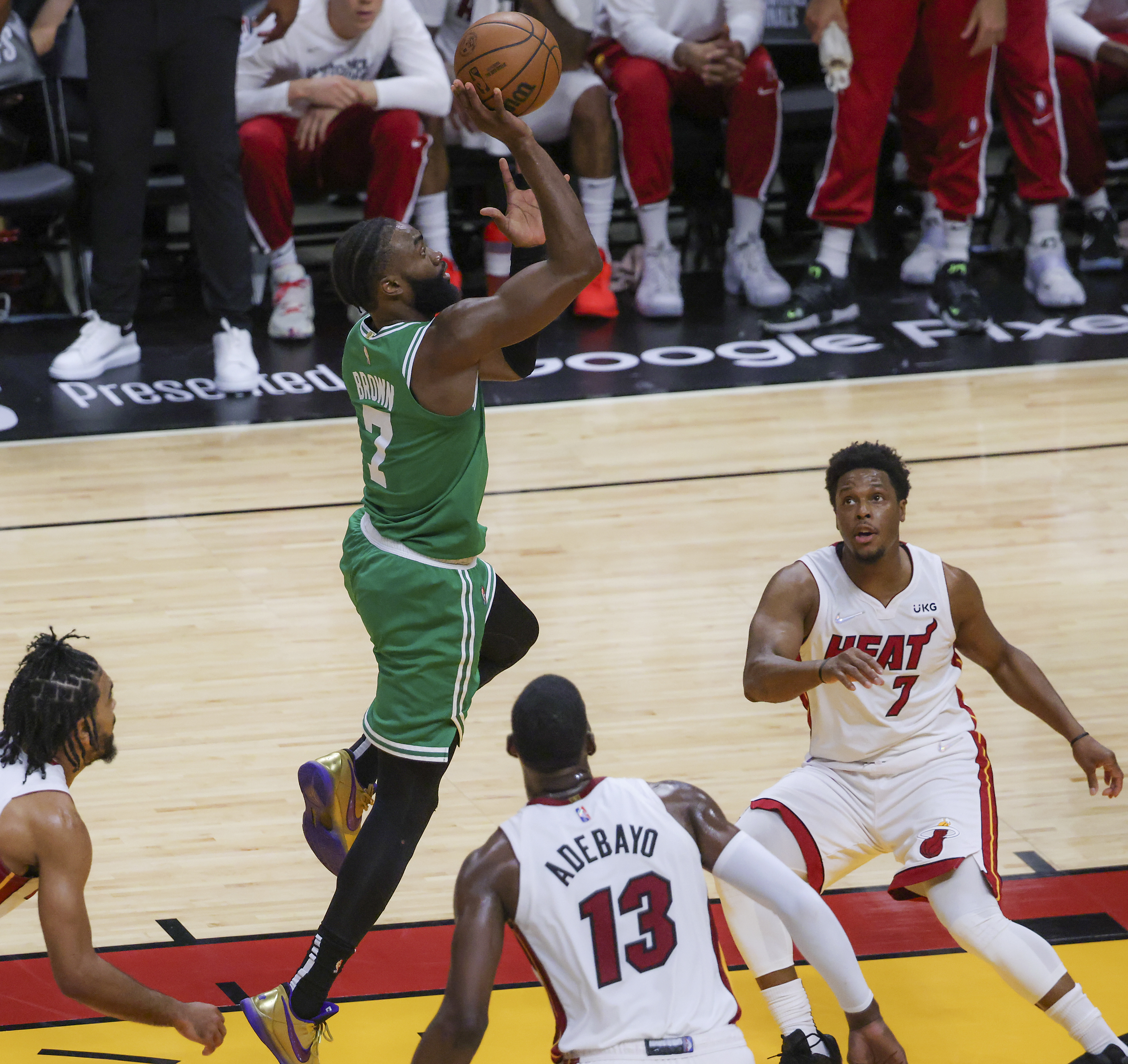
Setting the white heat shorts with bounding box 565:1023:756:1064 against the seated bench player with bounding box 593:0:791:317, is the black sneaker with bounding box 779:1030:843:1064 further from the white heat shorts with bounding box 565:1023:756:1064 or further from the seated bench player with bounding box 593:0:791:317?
the seated bench player with bounding box 593:0:791:317

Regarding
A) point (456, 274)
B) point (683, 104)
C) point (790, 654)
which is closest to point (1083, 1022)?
point (790, 654)

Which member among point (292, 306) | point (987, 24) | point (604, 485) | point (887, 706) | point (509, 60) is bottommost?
point (604, 485)

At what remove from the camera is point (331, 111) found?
25.8 ft

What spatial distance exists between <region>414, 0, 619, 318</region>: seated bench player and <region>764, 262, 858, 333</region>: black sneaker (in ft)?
2.84

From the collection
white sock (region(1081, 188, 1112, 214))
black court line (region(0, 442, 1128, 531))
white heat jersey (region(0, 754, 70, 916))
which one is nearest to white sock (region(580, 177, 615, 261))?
black court line (region(0, 442, 1128, 531))

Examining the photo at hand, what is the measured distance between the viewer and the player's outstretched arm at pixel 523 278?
3.12 meters

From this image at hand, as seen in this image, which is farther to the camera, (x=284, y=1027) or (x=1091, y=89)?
(x=1091, y=89)

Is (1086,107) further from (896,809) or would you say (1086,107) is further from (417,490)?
(417,490)

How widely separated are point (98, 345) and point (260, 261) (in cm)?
157

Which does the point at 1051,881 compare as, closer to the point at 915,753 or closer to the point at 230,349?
the point at 915,753

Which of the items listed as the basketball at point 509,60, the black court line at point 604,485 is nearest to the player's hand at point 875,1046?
the basketball at point 509,60

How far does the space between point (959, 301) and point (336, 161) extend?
3.15 metres

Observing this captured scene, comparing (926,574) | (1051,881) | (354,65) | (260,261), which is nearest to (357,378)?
(926,574)

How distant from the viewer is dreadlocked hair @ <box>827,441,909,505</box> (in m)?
3.63
